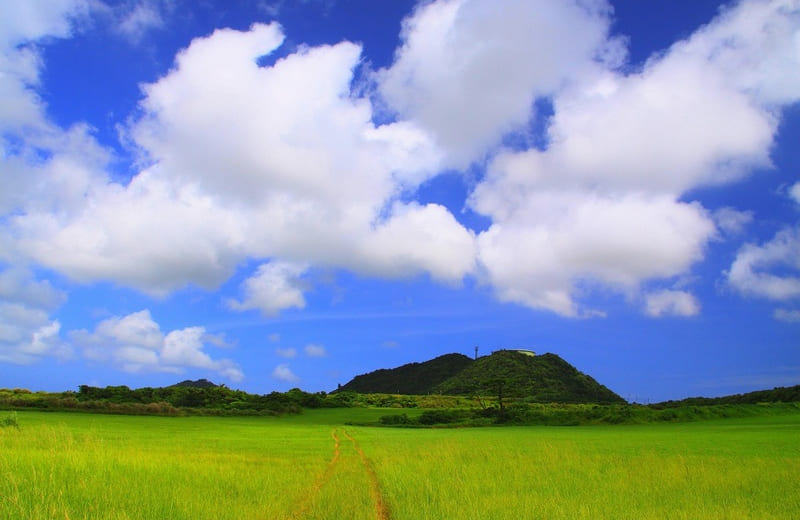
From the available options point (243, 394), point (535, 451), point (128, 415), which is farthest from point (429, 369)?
point (535, 451)

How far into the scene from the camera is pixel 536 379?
403 ft

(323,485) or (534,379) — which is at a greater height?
(534,379)

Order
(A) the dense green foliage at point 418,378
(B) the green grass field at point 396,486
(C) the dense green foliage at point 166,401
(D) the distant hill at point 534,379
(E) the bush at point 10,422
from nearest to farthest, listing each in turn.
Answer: (B) the green grass field at point 396,486
(E) the bush at point 10,422
(C) the dense green foliage at point 166,401
(D) the distant hill at point 534,379
(A) the dense green foliage at point 418,378

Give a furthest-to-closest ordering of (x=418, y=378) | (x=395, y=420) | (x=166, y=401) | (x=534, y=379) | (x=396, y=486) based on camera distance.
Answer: (x=418, y=378) < (x=534, y=379) < (x=166, y=401) < (x=395, y=420) < (x=396, y=486)

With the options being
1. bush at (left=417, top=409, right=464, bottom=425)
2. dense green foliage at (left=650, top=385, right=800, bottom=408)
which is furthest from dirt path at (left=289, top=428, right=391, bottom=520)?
dense green foliage at (left=650, top=385, right=800, bottom=408)

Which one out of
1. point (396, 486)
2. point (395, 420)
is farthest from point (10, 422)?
point (395, 420)

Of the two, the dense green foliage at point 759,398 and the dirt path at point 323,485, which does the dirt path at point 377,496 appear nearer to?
the dirt path at point 323,485

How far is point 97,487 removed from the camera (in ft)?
35.3

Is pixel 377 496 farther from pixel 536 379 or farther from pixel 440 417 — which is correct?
pixel 536 379

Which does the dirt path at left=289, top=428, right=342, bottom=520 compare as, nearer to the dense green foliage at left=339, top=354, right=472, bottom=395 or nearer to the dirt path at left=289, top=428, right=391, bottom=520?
the dirt path at left=289, top=428, right=391, bottom=520

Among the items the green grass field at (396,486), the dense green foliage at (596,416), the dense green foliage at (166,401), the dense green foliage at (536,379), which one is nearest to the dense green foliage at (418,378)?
the dense green foliage at (536,379)

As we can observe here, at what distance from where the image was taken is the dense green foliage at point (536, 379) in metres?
113

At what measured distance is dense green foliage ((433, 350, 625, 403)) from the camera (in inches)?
4445

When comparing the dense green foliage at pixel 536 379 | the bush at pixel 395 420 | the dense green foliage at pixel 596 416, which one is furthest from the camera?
the dense green foliage at pixel 536 379
